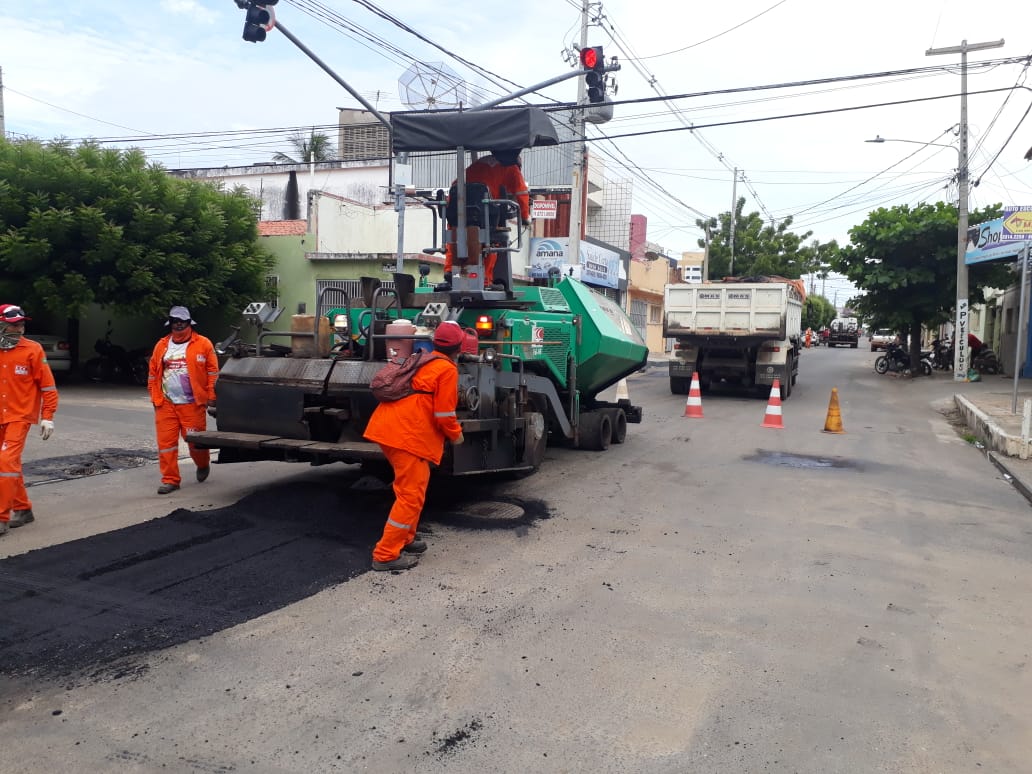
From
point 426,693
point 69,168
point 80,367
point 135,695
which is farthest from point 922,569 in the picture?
point 80,367

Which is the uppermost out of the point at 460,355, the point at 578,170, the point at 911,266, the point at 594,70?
the point at 594,70

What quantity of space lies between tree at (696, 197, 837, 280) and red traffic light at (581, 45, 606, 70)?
3148 centimetres

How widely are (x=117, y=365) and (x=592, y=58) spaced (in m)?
12.4

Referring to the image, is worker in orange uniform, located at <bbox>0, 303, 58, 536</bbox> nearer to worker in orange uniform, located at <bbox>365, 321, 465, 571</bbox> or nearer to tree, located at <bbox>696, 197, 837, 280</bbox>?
worker in orange uniform, located at <bbox>365, 321, 465, 571</bbox>

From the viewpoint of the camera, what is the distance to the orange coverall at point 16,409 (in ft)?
18.8

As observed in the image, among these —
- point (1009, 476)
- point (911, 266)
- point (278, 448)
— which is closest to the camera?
point (278, 448)

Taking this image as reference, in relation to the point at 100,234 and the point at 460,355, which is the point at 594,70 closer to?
the point at 100,234

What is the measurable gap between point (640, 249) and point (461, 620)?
125 feet

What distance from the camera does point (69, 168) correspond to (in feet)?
48.6

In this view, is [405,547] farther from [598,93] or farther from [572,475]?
[598,93]

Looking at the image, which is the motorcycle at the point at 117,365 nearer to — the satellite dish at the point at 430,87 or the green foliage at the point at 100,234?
the green foliage at the point at 100,234

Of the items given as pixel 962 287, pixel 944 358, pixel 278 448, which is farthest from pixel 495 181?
pixel 944 358

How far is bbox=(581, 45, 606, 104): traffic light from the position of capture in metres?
14.3

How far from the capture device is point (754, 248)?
4544 centimetres
